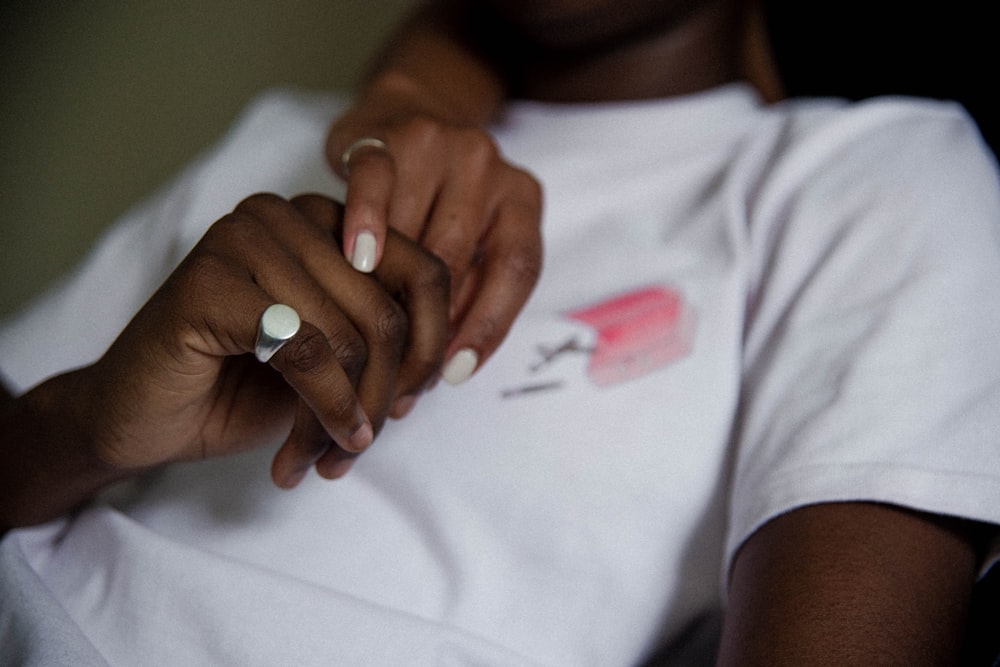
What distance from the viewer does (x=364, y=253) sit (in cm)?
53

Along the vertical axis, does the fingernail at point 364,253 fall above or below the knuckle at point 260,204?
below

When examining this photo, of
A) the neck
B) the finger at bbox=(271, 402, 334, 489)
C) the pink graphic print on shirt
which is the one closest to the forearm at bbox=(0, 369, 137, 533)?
the finger at bbox=(271, 402, 334, 489)

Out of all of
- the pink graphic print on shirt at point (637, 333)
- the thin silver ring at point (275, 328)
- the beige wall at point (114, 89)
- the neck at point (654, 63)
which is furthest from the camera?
the beige wall at point (114, 89)

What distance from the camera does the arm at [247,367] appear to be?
46 centimetres

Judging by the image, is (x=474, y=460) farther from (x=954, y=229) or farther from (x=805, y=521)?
(x=954, y=229)

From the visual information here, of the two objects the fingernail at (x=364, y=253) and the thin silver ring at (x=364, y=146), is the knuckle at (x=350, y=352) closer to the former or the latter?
the fingernail at (x=364, y=253)

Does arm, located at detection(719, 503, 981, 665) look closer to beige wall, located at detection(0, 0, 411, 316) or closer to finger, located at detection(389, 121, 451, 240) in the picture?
finger, located at detection(389, 121, 451, 240)

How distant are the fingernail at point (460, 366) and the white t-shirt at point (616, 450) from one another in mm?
113

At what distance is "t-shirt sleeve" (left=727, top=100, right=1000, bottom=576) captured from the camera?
55 centimetres

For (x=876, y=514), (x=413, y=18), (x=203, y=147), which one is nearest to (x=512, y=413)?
(x=876, y=514)

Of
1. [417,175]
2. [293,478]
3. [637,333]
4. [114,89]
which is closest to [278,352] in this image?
[293,478]

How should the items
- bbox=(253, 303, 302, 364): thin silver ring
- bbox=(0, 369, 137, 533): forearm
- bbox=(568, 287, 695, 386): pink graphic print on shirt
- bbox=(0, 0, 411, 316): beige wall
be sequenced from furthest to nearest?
bbox=(0, 0, 411, 316): beige wall, bbox=(568, 287, 695, 386): pink graphic print on shirt, bbox=(0, 369, 137, 533): forearm, bbox=(253, 303, 302, 364): thin silver ring

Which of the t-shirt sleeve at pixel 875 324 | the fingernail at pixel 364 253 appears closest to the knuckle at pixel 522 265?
the fingernail at pixel 364 253

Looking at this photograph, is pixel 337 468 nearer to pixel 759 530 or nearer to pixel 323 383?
pixel 323 383
